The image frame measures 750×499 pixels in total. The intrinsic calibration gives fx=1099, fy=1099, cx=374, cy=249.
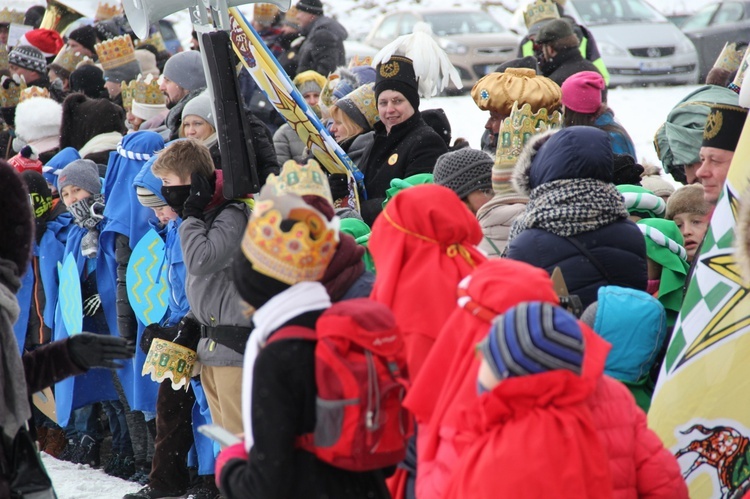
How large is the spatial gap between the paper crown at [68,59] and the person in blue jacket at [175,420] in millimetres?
6261

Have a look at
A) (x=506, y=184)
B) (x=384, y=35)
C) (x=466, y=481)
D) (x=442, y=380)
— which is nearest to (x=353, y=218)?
(x=506, y=184)

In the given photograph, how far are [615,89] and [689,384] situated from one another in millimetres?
12567

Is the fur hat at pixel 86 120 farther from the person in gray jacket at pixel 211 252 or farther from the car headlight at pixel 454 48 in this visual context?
the car headlight at pixel 454 48

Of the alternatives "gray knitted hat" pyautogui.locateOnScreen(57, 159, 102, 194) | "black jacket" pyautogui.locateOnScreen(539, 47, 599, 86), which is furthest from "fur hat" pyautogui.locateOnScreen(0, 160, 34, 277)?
"black jacket" pyautogui.locateOnScreen(539, 47, 599, 86)

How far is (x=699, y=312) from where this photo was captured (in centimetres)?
385

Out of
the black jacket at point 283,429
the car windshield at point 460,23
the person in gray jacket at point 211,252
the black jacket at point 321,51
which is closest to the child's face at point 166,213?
the person in gray jacket at point 211,252

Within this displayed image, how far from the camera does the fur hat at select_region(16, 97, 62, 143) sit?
29.7 feet

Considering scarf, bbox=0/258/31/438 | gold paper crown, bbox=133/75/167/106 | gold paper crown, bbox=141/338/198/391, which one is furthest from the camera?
gold paper crown, bbox=133/75/167/106

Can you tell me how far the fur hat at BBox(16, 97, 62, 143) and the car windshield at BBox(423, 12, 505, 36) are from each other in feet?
30.9

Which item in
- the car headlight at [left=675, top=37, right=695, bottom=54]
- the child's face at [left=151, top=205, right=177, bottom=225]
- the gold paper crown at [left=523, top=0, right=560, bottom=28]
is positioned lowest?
the car headlight at [left=675, top=37, right=695, bottom=54]

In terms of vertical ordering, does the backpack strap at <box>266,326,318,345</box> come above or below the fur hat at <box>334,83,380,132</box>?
above

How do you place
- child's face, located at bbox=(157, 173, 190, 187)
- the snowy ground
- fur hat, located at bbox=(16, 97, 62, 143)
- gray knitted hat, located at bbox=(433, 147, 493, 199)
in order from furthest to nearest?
1. the snowy ground
2. fur hat, located at bbox=(16, 97, 62, 143)
3. child's face, located at bbox=(157, 173, 190, 187)
4. gray knitted hat, located at bbox=(433, 147, 493, 199)

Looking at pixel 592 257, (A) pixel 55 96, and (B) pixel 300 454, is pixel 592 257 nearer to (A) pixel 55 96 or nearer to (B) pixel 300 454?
(B) pixel 300 454

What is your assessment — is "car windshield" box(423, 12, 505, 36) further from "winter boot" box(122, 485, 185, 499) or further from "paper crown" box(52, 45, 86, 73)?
"winter boot" box(122, 485, 185, 499)
